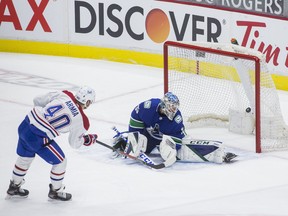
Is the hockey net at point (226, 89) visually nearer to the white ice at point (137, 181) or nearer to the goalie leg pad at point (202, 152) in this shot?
the white ice at point (137, 181)

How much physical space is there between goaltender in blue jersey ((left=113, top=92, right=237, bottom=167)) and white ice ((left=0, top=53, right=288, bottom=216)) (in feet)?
0.32

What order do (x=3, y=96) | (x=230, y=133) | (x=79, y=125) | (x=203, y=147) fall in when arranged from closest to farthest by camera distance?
(x=79, y=125)
(x=203, y=147)
(x=230, y=133)
(x=3, y=96)

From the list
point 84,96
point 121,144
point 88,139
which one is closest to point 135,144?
point 121,144

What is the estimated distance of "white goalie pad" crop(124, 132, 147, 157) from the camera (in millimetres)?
8086

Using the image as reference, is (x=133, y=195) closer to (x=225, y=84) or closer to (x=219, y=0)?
(x=225, y=84)

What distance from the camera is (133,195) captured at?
288 inches

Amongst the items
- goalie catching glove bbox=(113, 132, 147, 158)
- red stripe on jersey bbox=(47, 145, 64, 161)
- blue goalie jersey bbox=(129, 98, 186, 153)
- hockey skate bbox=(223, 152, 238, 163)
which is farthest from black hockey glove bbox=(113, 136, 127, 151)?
red stripe on jersey bbox=(47, 145, 64, 161)

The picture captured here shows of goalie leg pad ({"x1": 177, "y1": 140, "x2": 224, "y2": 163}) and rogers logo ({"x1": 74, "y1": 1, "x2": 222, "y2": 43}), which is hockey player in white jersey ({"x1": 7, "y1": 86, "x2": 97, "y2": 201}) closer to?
goalie leg pad ({"x1": 177, "y1": 140, "x2": 224, "y2": 163})

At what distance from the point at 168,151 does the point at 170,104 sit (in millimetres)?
380

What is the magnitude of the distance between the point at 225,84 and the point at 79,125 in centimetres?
244

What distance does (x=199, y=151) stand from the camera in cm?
810

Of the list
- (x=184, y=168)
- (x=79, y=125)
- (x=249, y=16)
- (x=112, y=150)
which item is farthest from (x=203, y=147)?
(x=249, y=16)

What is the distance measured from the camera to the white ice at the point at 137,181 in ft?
23.0

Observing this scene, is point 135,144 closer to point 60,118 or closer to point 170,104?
point 170,104
